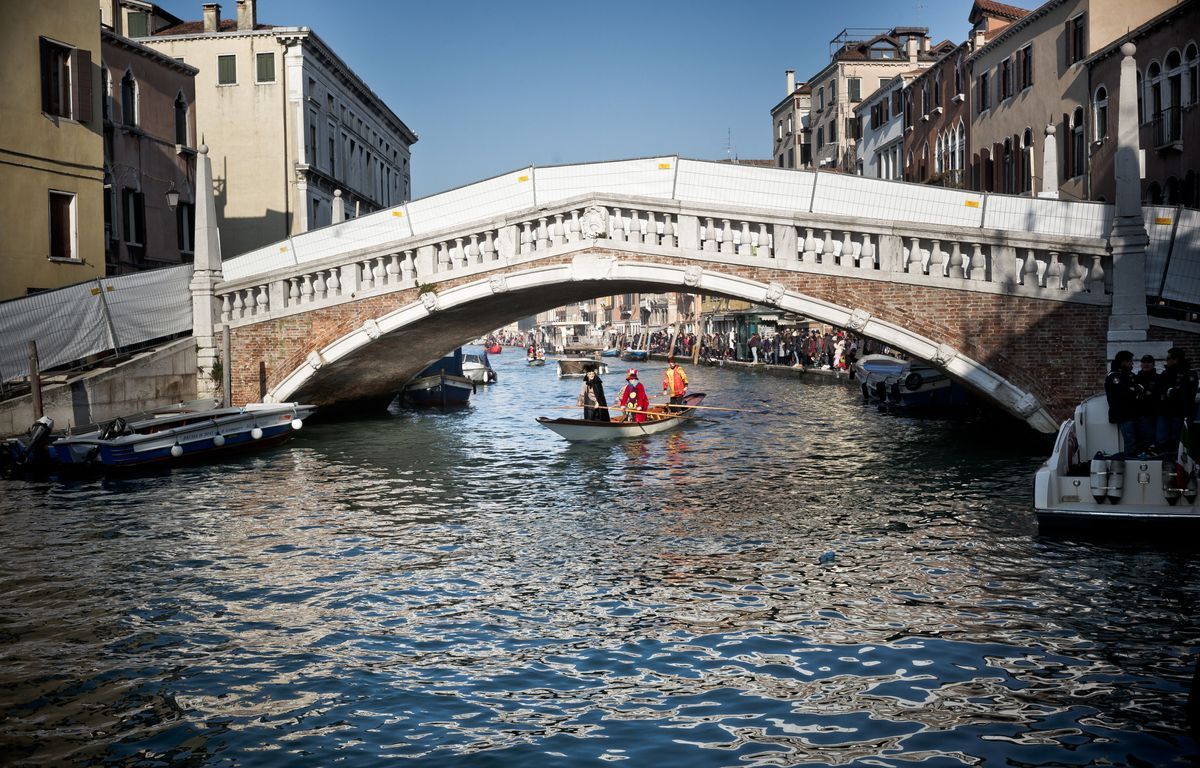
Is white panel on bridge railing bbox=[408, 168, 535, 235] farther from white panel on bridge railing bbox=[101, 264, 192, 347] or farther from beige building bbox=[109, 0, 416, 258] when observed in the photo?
A: beige building bbox=[109, 0, 416, 258]

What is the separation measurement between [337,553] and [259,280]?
993cm

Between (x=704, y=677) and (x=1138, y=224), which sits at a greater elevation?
(x=1138, y=224)

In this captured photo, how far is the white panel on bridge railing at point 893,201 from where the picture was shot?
52.6ft

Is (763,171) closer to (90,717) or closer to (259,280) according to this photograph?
(259,280)

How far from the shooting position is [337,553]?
1034 cm

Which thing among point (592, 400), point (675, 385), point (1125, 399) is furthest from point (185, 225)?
point (1125, 399)

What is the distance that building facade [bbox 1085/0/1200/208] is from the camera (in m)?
22.8

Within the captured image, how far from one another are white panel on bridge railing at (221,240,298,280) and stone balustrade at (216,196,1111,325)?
0.81ft

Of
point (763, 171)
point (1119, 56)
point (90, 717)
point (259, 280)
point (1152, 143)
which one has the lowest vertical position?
point (90, 717)

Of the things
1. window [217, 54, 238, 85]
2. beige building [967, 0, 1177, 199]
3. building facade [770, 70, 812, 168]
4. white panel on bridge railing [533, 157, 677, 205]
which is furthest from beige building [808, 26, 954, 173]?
white panel on bridge railing [533, 157, 677, 205]

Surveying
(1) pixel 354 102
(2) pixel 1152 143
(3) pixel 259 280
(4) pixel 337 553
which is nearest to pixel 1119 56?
(2) pixel 1152 143

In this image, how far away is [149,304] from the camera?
18.9 meters

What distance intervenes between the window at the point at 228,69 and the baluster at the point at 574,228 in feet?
76.9

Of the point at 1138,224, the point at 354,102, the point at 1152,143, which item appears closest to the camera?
the point at 1138,224
